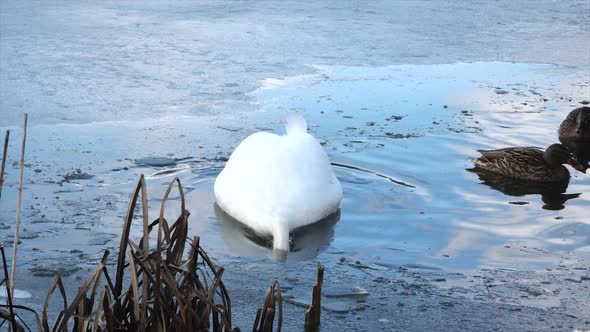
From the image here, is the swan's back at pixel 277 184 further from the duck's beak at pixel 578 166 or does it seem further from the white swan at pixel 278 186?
the duck's beak at pixel 578 166

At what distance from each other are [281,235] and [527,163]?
2.33m

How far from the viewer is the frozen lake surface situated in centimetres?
398

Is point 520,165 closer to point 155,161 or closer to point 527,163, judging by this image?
point 527,163

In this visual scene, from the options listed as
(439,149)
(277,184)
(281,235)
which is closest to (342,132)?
(439,149)

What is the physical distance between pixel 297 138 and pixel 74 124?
2.22 m

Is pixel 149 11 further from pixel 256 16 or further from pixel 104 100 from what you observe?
pixel 104 100

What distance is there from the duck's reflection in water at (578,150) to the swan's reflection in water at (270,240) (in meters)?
2.66

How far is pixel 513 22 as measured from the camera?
10.7m

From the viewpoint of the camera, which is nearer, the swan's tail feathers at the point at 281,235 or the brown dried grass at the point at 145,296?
the brown dried grass at the point at 145,296

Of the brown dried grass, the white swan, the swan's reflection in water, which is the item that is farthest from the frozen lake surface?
the brown dried grass

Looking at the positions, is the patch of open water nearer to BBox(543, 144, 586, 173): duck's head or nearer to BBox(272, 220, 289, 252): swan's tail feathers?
BBox(272, 220, 289, 252): swan's tail feathers

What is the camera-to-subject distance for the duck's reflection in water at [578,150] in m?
6.63

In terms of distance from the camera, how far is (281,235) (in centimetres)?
423

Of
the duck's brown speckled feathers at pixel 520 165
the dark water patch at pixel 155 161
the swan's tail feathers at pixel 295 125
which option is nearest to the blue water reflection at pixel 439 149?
the duck's brown speckled feathers at pixel 520 165
